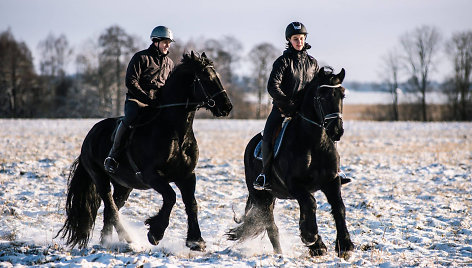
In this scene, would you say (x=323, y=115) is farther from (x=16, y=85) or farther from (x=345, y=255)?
(x=16, y=85)

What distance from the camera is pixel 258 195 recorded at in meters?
7.30

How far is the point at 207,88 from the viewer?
20.6ft

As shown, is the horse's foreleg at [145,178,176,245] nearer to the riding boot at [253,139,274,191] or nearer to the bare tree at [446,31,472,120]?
the riding boot at [253,139,274,191]

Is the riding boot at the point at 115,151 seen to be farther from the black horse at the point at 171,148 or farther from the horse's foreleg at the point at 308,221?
the horse's foreleg at the point at 308,221

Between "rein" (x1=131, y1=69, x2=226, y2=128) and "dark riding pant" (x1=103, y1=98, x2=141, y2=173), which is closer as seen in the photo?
"rein" (x1=131, y1=69, x2=226, y2=128)

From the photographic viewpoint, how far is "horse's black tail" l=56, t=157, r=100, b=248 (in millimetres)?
7109

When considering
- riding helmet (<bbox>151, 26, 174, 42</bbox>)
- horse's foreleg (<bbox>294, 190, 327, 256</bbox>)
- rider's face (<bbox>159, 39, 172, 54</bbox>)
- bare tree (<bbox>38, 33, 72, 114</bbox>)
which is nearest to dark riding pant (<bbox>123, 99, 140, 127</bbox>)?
rider's face (<bbox>159, 39, 172, 54</bbox>)

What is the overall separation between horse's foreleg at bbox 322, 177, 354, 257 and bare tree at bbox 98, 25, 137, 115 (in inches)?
1564

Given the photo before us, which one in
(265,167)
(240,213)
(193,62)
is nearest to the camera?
(193,62)

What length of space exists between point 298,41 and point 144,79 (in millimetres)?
2361

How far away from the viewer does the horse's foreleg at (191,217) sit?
641 centimetres

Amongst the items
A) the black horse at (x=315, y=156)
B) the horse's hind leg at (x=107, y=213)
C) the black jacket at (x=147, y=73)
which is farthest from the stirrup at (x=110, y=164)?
the black horse at (x=315, y=156)

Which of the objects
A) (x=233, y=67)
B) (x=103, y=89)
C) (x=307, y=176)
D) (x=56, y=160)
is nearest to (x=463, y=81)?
(x=233, y=67)

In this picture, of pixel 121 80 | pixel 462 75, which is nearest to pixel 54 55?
pixel 121 80
